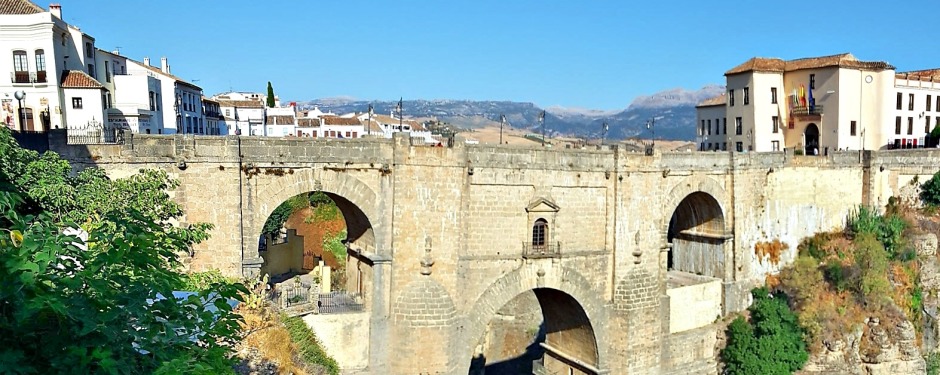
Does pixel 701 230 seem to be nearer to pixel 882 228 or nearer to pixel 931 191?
pixel 882 228

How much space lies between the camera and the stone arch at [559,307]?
76.6 feet

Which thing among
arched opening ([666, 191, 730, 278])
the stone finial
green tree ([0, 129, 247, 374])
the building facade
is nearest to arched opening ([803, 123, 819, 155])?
the building facade

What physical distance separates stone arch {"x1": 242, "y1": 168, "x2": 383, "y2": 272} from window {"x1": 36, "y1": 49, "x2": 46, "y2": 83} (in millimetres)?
15830

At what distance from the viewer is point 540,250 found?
24359 mm

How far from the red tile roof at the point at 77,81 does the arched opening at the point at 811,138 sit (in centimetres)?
4130

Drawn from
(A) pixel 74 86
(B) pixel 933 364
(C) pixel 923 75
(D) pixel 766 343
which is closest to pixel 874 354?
(B) pixel 933 364

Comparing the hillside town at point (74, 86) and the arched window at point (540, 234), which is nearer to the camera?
the arched window at point (540, 234)

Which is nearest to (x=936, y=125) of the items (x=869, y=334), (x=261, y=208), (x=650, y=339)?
(x=869, y=334)

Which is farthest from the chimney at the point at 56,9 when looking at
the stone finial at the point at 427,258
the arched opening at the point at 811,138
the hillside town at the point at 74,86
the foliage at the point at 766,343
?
the arched opening at the point at 811,138

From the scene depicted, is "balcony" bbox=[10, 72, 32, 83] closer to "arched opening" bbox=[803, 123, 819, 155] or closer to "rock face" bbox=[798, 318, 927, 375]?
"rock face" bbox=[798, 318, 927, 375]

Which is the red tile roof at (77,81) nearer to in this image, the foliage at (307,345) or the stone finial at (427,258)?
the foliage at (307,345)

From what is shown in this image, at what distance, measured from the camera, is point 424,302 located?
2202 centimetres

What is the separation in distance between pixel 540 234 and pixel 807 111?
1091 inches

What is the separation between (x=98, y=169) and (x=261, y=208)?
4500 mm
